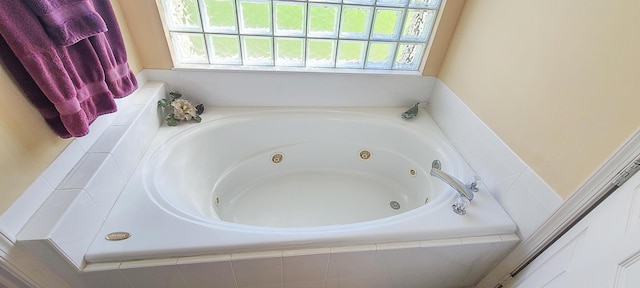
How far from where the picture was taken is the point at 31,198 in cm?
77

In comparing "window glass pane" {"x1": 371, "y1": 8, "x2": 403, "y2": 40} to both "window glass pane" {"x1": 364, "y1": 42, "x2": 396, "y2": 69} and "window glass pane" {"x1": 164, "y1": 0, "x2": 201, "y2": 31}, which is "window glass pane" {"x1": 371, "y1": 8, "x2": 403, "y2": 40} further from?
"window glass pane" {"x1": 164, "y1": 0, "x2": 201, "y2": 31}

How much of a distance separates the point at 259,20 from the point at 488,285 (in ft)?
5.63

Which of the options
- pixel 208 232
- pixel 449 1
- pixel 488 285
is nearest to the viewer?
pixel 208 232

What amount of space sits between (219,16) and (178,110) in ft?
1.77

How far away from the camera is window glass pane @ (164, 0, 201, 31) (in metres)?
1.32

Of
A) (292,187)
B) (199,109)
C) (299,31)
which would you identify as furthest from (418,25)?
(199,109)

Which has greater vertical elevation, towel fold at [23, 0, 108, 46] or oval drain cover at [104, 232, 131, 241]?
towel fold at [23, 0, 108, 46]

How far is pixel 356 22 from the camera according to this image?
1459 mm

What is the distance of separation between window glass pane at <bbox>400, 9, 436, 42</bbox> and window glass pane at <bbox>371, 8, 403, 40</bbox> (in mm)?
44

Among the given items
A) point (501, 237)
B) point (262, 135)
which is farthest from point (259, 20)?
point (501, 237)

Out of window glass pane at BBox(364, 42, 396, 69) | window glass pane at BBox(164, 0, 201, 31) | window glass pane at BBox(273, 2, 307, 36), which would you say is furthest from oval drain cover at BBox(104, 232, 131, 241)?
window glass pane at BBox(364, 42, 396, 69)

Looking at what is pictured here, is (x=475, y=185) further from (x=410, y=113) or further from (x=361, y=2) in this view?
(x=361, y=2)

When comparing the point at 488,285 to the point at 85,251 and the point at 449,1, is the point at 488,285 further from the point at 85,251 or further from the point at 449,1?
the point at 85,251

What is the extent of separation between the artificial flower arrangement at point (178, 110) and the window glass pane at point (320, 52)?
2.32 feet
